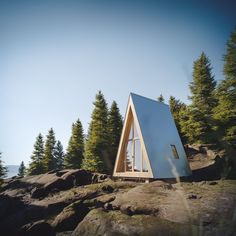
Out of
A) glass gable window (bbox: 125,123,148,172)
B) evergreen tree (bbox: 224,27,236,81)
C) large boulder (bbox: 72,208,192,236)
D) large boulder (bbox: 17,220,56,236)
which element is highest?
evergreen tree (bbox: 224,27,236,81)

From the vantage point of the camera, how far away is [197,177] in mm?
14375

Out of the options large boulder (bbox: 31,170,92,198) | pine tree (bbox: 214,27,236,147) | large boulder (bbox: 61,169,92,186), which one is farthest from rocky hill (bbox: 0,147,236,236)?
pine tree (bbox: 214,27,236,147)

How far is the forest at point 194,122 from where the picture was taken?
14086 millimetres

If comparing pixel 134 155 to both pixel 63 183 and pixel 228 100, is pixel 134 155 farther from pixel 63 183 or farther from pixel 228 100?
pixel 228 100

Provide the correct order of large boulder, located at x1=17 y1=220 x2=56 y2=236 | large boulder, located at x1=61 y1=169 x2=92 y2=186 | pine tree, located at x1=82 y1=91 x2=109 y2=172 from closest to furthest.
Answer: large boulder, located at x1=17 y1=220 x2=56 y2=236, large boulder, located at x1=61 y1=169 x2=92 y2=186, pine tree, located at x1=82 y1=91 x2=109 y2=172

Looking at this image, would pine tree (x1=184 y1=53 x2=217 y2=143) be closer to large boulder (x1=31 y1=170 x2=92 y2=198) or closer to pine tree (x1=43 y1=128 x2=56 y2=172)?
large boulder (x1=31 y1=170 x2=92 y2=198)

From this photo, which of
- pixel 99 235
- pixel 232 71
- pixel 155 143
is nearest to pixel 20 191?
pixel 155 143

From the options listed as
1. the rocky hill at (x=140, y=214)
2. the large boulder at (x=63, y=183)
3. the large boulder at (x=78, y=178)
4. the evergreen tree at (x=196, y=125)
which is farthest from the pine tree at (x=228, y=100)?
the large boulder at (x=63, y=183)

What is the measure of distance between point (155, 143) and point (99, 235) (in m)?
8.39

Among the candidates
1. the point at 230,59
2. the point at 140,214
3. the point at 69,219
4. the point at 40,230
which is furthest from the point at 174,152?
the point at 40,230

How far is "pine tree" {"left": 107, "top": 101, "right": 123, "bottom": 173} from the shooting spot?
22.2 meters

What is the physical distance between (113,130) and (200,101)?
446 inches

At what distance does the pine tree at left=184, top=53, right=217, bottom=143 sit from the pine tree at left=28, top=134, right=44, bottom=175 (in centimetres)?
2462

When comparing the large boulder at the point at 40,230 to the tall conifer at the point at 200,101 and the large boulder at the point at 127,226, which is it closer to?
the large boulder at the point at 127,226
